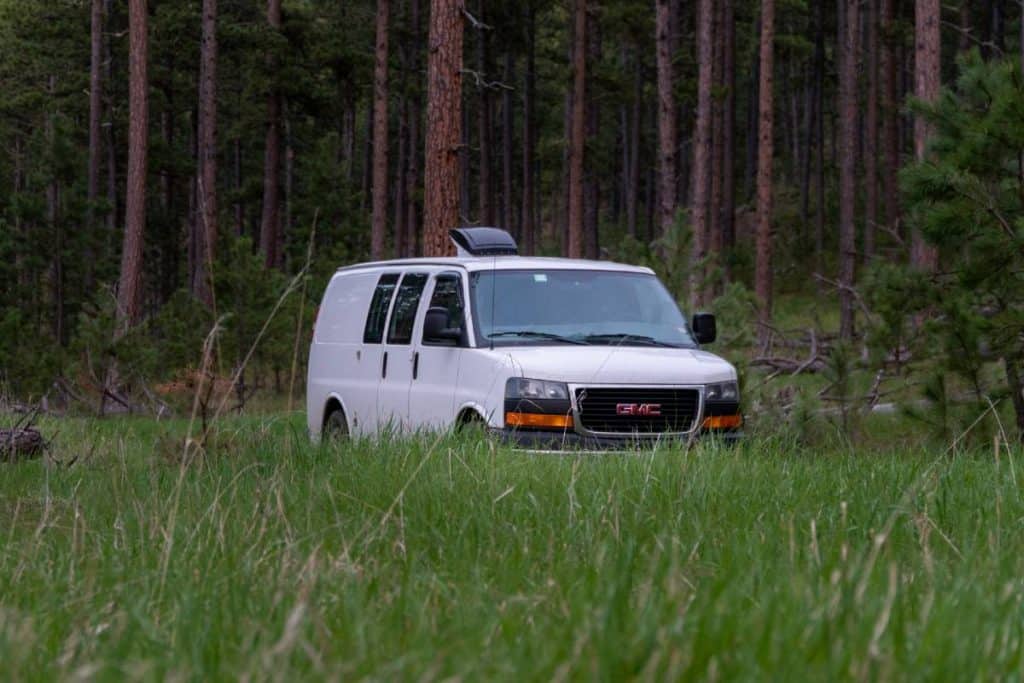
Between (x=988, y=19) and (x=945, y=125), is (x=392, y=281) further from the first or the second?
(x=988, y=19)

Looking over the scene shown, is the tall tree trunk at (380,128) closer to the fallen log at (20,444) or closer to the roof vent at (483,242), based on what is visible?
the roof vent at (483,242)

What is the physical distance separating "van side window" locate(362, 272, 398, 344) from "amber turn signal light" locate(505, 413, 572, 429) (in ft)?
8.63

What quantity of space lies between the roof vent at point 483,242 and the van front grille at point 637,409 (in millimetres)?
2829

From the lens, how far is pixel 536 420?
9102mm

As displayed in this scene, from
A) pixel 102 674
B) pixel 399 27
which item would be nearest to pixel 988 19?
pixel 399 27

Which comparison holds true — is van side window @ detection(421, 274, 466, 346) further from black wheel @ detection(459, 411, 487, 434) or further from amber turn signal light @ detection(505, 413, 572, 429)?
amber turn signal light @ detection(505, 413, 572, 429)

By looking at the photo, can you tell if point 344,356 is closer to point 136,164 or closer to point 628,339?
point 628,339

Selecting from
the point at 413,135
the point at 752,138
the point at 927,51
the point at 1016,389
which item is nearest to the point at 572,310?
the point at 1016,389

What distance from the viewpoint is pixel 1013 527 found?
5.21 m

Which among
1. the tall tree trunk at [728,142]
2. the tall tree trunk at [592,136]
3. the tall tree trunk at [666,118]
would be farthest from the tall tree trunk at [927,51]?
the tall tree trunk at [728,142]

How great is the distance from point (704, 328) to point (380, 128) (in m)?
25.5

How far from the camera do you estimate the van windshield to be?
10.0m

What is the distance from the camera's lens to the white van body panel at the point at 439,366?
30.3 feet

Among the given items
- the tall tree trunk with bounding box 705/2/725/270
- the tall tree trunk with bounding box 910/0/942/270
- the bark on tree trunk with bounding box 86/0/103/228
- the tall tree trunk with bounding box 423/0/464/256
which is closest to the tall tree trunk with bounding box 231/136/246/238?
the bark on tree trunk with bounding box 86/0/103/228
